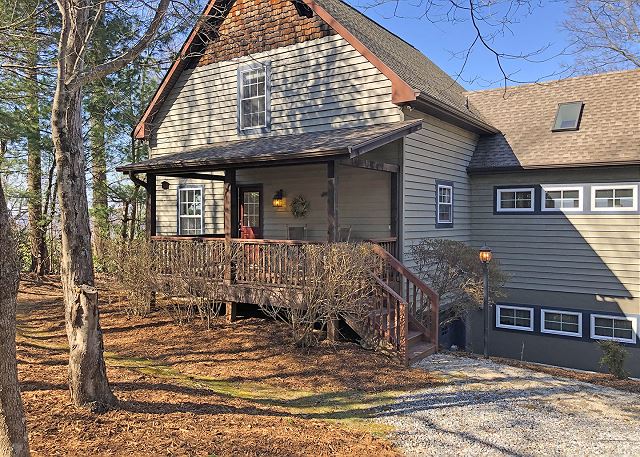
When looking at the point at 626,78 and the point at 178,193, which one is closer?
the point at 626,78

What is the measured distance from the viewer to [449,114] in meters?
10.6

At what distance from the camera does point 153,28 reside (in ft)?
18.1

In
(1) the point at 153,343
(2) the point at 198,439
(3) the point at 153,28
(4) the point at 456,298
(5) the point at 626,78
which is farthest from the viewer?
(5) the point at 626,78

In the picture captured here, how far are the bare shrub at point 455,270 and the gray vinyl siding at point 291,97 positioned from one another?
9.29 ft

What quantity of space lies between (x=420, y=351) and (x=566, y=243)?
597cm

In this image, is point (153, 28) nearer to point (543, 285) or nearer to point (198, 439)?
point (198, 439)

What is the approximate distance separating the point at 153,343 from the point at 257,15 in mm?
8340

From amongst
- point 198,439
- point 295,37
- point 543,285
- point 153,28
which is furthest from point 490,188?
point 198,439

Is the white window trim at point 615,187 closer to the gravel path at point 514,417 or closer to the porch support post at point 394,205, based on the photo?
the porch support post at point 394,205

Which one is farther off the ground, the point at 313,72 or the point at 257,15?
the point at 257,15

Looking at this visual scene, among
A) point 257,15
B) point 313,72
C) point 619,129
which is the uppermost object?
point 257,15

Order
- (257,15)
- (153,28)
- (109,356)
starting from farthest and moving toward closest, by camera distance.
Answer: (257,15) → (109,356) → (153,28)

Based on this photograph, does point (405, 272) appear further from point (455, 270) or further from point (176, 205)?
point (176, 205)

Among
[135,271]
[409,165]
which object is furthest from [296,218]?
[135,271]
